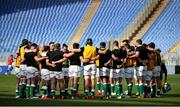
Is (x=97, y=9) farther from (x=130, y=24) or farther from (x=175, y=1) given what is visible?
(x=175, y=1)

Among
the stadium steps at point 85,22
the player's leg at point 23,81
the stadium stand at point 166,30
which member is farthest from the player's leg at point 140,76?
the stadium steps at point 85,22

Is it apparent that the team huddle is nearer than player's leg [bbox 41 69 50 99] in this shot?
No

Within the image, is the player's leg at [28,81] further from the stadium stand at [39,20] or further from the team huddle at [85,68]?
the stadium stand at [39,20]

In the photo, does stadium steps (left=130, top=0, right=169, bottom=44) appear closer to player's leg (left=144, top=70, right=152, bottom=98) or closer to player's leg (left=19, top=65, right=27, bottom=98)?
player's leg (left=144, top=70, right=152, bottom=98)

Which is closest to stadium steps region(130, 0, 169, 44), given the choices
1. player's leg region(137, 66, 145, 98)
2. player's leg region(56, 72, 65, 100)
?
player's leg region(137, 66, 145, 98)

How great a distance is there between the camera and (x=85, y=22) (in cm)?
4600

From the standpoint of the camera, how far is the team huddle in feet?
57.1

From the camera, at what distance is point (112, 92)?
62.8 feet

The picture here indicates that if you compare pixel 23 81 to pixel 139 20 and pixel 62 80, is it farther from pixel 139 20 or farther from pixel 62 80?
pixel 139 20

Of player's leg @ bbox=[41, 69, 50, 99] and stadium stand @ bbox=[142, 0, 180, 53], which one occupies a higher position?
stadium stand @ bbox=[142, 0, 180, 53]

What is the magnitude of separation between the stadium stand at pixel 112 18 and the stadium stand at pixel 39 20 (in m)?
1.33

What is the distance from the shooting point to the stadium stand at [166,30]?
1718 inches

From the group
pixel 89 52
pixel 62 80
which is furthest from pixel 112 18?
pixel 62 80

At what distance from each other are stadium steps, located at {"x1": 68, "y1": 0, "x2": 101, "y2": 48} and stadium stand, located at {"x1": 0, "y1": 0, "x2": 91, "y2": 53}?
13.3 inches
